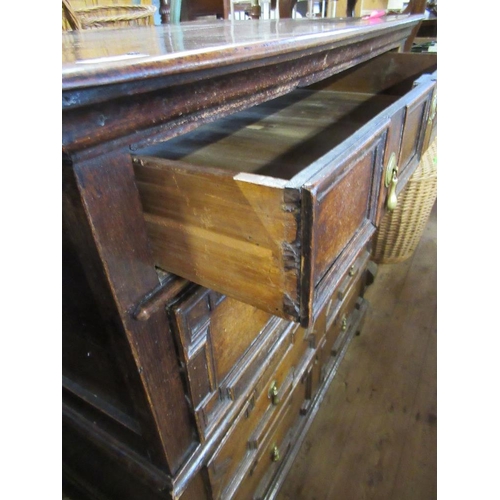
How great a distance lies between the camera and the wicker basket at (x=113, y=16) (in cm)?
137

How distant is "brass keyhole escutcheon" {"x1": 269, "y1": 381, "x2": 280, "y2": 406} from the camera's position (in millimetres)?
781

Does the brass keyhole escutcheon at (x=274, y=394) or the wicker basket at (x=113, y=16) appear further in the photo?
the wicker basket at (x=113, y=16)

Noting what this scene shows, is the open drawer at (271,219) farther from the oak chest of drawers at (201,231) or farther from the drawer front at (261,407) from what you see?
the drawer front at (261,407)

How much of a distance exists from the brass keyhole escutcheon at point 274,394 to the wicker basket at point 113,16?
4.05 feet

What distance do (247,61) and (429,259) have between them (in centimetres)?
170

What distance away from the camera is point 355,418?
114 centimetres

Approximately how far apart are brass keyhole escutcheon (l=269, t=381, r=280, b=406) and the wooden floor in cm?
33

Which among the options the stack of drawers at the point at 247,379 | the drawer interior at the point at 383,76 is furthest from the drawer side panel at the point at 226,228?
the drawer interior at the point at 383,76

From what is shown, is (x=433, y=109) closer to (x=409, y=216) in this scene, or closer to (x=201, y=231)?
(x=201, y=231)

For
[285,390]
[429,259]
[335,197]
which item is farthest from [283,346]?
[429,259]

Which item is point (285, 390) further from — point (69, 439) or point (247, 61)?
point (247, 61)

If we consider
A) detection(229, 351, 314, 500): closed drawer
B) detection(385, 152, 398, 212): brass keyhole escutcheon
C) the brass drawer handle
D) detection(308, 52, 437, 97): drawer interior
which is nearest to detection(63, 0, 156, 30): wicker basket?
detection(308, 52, 437, 97): drawer interior

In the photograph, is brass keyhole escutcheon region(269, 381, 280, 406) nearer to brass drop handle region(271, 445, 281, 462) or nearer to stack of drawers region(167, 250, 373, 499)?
stack of drawers region(167, 250, 373, 499)

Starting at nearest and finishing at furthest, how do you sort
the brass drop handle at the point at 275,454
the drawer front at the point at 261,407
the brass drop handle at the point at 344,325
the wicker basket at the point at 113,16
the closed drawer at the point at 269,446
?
the drawer front at the point at 261,407
the closed drawer at the point at 269,446
the brass drop handle at the point at 275,454
the brass drop handle at the point at 344,325
the wicker basket at the point at 113,16
